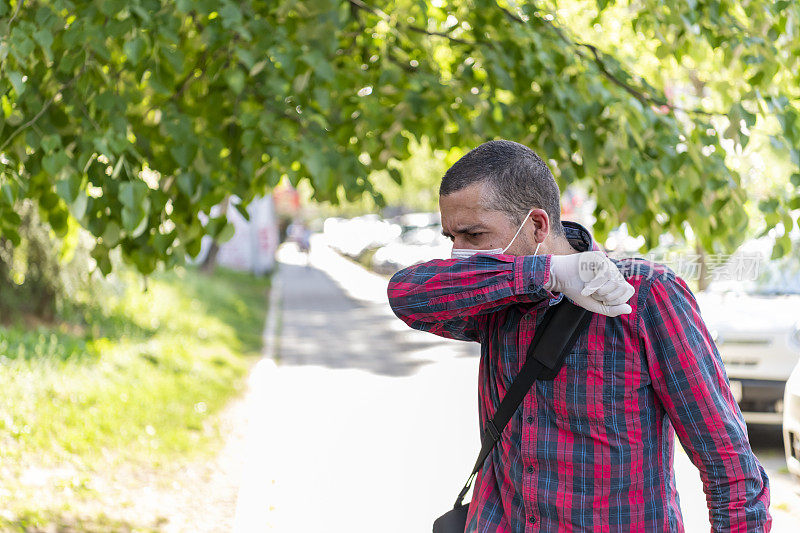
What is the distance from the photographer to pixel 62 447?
21.0 feet

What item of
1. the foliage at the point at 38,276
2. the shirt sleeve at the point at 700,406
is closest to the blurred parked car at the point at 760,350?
the shirt sleeve at the point at 700,406

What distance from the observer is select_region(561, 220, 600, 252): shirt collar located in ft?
6.89

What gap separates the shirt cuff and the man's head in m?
0.25

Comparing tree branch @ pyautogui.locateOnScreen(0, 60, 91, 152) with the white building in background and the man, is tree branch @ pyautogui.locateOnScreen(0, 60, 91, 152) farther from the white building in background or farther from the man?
the white building in background

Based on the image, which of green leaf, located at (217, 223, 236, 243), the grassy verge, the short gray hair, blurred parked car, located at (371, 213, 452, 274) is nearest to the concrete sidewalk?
the grassy verge

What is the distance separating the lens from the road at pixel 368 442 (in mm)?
5875

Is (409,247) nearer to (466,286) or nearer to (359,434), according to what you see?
(359,434)

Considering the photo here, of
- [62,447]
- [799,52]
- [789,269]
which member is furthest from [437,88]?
[789,269]

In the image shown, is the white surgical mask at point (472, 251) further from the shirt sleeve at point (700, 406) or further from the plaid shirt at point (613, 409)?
the shirt sleeve at point (700, 406)

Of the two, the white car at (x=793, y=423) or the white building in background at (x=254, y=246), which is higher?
the white building in background at (x=254, y=246)

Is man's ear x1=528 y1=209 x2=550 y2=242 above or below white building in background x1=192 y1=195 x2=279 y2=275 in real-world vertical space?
below

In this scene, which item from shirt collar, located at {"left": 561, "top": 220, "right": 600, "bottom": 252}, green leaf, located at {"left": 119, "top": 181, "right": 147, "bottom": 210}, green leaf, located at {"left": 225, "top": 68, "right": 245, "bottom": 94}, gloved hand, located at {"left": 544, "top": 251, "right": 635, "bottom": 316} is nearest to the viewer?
gloved hand, located at {"left": 544, "top": 251, "right": 635, "bottom": 316}

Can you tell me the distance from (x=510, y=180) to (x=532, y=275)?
34 centimetres

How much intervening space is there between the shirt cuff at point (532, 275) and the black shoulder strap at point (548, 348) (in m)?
0.13
